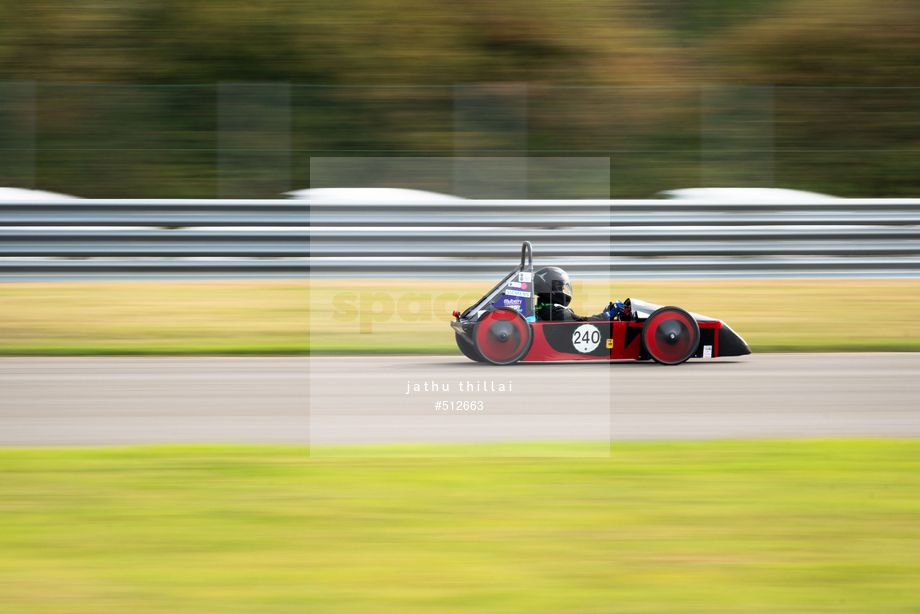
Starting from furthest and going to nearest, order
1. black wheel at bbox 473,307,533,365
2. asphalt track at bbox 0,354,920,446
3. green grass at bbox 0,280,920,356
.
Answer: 1. green grass at bbox 0,280,920,356
2. black wheel at bbox 473,307,533,365
3. asphalt track at bbox 0,354,920,446

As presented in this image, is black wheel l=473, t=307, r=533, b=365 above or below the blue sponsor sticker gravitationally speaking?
below

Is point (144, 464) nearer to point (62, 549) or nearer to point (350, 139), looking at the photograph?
point (62, 549)

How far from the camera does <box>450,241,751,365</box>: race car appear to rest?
7.38 meters

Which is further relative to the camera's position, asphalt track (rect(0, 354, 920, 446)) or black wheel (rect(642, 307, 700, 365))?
black wheel (rect(642, 307, 700, 365))

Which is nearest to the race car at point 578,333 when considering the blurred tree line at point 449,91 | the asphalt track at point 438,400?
the asphalt track at point 438,400

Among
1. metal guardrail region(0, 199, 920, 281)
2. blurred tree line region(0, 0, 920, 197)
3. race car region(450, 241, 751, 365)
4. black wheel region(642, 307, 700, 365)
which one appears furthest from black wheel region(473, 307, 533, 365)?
blurred tree line region(0, 0, 920, 197)

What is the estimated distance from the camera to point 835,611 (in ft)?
9.75

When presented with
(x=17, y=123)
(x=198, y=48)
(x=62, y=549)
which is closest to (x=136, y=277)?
(x=17, y=123)

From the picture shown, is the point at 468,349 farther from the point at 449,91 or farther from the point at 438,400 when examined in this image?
the point at 449,91

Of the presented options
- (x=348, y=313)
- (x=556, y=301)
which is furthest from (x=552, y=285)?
(x=348, y=313)

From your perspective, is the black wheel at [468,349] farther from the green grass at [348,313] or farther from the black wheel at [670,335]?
the black wheel at [670,335]

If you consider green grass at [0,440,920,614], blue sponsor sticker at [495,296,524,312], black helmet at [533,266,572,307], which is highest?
black helmet at [533,266,572,307]

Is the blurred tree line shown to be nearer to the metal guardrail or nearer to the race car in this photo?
the metal guardrail

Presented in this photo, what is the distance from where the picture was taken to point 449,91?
11008mm
